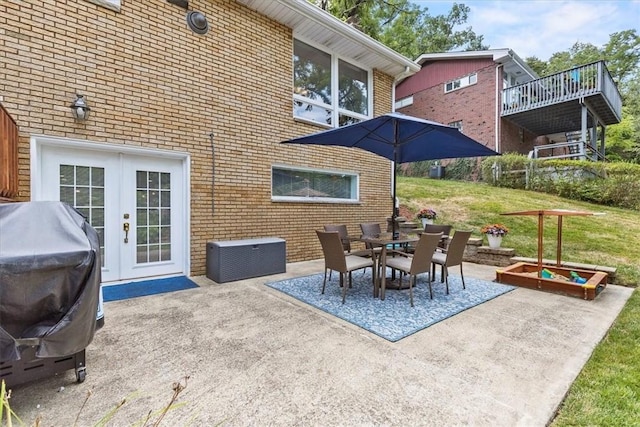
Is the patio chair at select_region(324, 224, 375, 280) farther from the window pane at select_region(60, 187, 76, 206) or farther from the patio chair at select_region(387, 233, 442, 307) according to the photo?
the window pane at select_region(60, 187, 76, 206)

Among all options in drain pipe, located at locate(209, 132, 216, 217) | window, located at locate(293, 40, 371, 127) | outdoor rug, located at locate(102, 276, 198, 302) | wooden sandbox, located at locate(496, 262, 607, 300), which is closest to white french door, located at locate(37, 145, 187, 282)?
outdoor rug, located at locate(102, 276, 198, 302)

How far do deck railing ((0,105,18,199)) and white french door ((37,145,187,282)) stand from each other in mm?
523

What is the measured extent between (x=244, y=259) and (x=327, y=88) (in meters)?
4.73

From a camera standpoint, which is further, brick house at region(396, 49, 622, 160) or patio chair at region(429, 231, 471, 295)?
brick house at region(396, 49, 622, 160)

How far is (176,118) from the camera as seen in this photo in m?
5.29

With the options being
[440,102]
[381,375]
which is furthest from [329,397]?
[440,102]

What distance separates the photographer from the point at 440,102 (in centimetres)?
1677

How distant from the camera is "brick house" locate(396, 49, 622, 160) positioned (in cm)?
1263

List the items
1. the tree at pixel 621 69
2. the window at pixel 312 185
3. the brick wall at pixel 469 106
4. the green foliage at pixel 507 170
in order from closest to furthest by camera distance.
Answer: the window at pixel 312 185 < the green foliage at pixel 507 170 < the brick wall at pixel 469 106 < the tree at pixel 621 69

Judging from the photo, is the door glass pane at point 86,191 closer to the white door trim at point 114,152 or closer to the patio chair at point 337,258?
the white door trim at point 114,152

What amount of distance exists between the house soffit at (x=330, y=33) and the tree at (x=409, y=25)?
7067 millimetres

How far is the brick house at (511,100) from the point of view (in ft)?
41.4

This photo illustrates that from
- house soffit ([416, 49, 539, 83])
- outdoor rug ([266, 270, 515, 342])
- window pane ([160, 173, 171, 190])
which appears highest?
house soffit ([416, 49, 539, 83])

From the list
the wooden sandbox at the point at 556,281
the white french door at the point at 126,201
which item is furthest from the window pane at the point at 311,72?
the wooden sandbox at the point at 556,281
